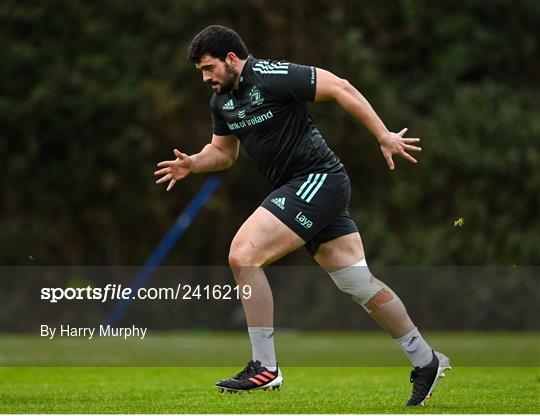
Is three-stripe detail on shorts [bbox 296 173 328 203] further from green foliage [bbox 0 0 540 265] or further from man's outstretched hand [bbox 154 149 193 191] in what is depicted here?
green foliage [bbox 0 0 540 265]

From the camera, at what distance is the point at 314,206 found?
6.74 metres

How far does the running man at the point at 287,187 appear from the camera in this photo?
260 inches

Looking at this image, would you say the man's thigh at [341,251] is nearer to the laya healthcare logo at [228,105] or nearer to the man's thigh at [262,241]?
the man's thigh at [262,241]

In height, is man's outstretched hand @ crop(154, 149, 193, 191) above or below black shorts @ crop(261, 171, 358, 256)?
above

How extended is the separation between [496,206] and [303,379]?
14.5 m

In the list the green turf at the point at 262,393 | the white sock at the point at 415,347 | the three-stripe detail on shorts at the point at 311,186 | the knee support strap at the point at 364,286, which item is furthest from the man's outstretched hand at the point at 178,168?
the white sock at the point at 415,347

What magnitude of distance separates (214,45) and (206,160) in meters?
0.84

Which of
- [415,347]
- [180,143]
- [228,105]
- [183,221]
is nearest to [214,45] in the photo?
[228,105]

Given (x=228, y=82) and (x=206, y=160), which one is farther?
(x=206, y=160)

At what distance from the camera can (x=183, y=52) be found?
76.4 feet

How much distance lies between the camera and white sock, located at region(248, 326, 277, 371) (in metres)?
6.62

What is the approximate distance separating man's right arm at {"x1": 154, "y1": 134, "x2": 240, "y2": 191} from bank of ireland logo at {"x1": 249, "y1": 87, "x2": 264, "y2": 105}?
21.9 inches

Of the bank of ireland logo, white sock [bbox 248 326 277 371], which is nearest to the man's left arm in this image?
the bank of ireland logo

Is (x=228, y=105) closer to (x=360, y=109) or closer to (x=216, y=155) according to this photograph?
(x=216, y=155)
